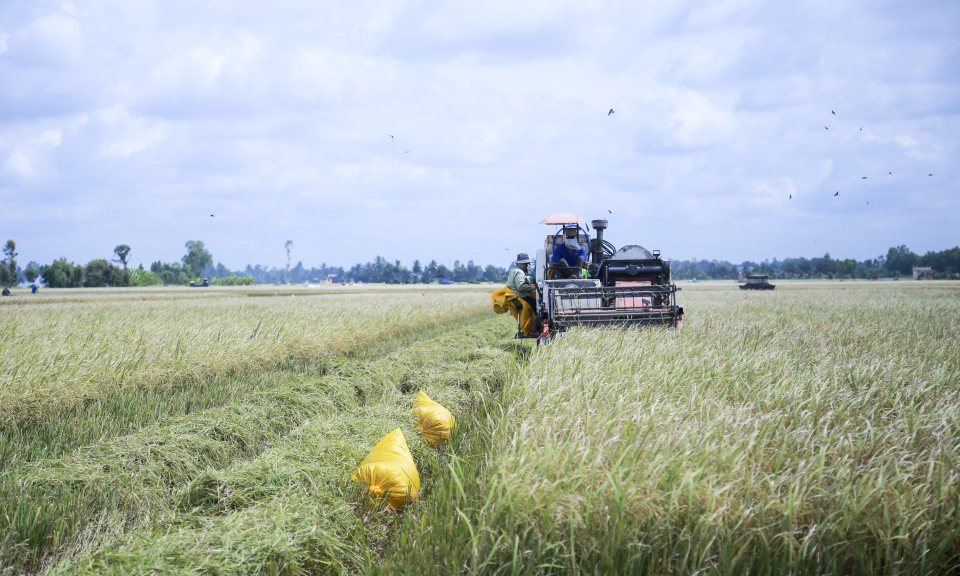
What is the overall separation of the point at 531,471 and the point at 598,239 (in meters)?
10.6

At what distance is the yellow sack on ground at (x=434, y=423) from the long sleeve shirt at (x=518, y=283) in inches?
192

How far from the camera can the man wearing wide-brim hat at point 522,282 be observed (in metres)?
9.60

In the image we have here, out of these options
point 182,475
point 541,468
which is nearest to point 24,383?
point 182,475

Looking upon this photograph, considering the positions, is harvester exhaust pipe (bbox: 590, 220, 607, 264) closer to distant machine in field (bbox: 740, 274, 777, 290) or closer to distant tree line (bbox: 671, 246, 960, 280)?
distant machine in field (bbox: 740, 274, 777, 290)

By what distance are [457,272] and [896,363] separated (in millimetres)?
Result: 124977

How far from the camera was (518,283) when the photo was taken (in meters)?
9.56

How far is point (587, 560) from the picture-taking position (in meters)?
2.30

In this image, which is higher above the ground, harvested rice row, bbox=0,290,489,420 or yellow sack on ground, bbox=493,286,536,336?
yellow sack on ground, bbox=493,286,536,336

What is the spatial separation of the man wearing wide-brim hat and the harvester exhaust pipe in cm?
313

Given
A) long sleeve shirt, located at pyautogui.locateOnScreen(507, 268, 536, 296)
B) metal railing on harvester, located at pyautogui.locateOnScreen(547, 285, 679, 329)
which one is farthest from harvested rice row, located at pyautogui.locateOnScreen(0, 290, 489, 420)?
metal railing on harvester, located at pyautogui.locateOnScreen(547, 285, 679, 329)

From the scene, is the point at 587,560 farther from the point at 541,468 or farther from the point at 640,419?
the point at 640,419

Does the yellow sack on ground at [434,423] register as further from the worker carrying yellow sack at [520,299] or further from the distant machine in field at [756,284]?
the distant machine in field at [756,284]

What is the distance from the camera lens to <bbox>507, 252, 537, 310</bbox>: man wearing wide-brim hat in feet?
31.5

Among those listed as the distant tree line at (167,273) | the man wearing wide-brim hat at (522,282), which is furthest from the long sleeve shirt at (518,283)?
the distant tree line at (167,273)
